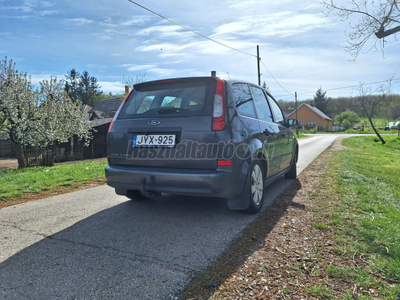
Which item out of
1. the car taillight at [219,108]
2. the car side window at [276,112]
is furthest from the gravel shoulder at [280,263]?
the car side window at [276,112]

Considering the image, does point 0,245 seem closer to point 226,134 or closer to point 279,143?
point 226,134

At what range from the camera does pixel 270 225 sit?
3584 millimetres

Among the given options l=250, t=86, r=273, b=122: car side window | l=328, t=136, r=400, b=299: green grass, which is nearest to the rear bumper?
l=328, t=136, r=400, b=299: green grass

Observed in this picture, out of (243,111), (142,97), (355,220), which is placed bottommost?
(355,220)

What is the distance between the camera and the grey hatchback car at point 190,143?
3.40 m

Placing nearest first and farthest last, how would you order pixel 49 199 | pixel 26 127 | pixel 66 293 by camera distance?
pixel 66 293
pixel 49 199
pixel 26 127

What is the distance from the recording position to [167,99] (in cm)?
381

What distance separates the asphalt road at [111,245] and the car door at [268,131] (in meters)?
0.67

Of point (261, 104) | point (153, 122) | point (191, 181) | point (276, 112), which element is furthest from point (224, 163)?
point (276, 112)

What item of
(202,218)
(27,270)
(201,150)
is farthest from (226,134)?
(27,270)

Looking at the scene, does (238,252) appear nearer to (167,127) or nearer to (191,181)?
(191,181)

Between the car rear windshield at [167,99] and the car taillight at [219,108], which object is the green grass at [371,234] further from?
the car rear windshield at [167,99]

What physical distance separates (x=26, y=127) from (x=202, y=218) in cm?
1557

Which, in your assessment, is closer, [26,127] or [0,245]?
[0,245]
